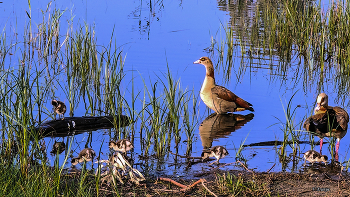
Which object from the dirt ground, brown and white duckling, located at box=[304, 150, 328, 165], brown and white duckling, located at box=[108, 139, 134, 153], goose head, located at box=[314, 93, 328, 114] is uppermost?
goose head, located at box=[314, 93, 328, 114]

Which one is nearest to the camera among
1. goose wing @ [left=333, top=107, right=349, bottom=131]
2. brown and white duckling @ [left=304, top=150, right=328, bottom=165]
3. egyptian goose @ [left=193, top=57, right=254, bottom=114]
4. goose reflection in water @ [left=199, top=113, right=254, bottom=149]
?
brown and white duckling @ [left=304, top=150, right=328, bottom=165]

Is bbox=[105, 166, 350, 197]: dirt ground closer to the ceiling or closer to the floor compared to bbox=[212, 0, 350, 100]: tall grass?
closer to the floor

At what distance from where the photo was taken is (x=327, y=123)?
736cm

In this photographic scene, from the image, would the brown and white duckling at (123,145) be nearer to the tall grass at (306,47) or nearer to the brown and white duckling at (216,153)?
the brown and white duckling at (216,153)

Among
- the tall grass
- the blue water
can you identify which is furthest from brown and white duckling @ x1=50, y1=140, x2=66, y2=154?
the tall grass

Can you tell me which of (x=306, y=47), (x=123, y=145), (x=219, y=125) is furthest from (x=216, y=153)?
(x=306, y=47)

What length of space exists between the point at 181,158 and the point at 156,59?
5671mm

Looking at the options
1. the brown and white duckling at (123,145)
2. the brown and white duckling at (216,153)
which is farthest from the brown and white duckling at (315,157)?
the brown and white duckling at (123,145)

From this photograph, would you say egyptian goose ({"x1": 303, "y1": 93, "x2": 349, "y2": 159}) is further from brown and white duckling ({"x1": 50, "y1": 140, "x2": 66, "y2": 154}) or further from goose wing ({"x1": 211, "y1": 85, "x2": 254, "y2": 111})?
brown and white duckling ({"x1": 50, "y1": 140, "x2": 66, "y2": 154})

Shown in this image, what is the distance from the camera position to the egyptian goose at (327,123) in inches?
287

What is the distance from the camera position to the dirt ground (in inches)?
209

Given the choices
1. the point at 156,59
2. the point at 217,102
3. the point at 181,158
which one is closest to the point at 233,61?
the point at 156,59

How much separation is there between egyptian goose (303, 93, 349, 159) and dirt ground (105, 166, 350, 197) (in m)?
1.18

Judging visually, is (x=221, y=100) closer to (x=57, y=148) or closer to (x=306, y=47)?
(x=57, y=148)
